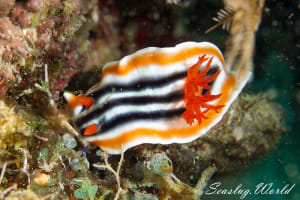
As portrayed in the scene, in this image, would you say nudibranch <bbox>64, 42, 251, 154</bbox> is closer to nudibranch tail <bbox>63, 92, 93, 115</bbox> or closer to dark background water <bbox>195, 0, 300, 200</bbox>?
→ nudibranch tail <bbox>63, 92, 93, 115</bbox>

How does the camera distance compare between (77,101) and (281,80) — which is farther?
(281,80)

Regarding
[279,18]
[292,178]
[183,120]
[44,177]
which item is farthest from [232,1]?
[292,178]

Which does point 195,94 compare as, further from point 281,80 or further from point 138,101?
point 281,80

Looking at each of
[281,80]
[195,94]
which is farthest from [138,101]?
[281,80]

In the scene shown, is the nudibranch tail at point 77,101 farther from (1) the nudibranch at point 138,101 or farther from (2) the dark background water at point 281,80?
(2) the dark background water at point 281,80

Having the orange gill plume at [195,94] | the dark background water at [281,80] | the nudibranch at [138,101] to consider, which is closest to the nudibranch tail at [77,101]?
the nudibranch at [138,101]

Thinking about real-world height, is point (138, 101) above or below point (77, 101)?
below

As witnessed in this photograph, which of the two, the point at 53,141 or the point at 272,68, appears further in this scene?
the point at 272,68

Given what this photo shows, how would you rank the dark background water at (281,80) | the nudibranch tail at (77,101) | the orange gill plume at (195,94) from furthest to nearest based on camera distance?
the dark background water at (281,80) → the nudibranch tail at (77,101) → the orange gill plume at (195,94)

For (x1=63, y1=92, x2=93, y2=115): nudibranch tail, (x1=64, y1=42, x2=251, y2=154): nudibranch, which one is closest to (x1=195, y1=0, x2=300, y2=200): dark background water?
(x1=64, y1=42, x2=251, y2=154): nudibranch

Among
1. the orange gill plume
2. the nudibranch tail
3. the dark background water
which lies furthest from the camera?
the dark background water

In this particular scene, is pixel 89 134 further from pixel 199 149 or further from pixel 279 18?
pixel 279 18
